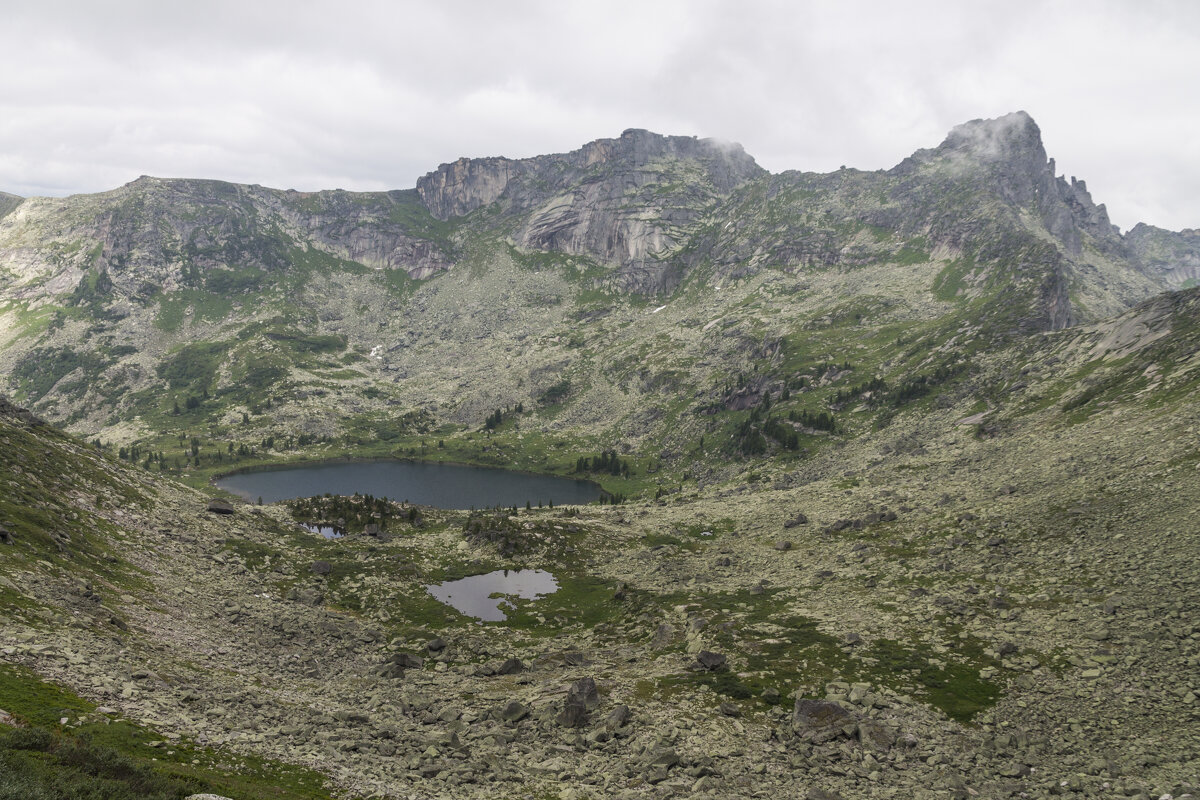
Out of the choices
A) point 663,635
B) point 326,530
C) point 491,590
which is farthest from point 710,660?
point 326,530

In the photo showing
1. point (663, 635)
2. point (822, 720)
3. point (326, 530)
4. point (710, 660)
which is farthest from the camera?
point (326, 530)

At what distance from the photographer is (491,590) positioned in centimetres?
8769

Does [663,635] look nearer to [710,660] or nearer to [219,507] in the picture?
[710,660]

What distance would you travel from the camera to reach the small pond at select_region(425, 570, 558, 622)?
262 feet

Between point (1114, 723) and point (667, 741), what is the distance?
2653 cm

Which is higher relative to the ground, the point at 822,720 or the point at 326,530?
the point at 822,720

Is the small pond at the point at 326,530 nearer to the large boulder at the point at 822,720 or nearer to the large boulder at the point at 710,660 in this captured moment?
the large boulder at the point at 710,660

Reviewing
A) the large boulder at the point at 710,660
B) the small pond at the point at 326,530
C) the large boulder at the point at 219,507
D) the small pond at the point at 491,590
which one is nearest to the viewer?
the large boulder at the point at 710,660

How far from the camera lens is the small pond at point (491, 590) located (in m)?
79.9

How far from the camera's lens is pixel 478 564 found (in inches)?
3794

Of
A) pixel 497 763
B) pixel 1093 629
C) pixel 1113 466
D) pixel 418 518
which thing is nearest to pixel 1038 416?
pixel 1113 466

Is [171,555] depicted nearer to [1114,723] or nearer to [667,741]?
[667,741]

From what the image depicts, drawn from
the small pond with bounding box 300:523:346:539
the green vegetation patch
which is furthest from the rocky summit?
the small pond with bounding box 300:523:346:539

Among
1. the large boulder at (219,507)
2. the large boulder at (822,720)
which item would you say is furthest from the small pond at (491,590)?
the large boulder at (822,720)
